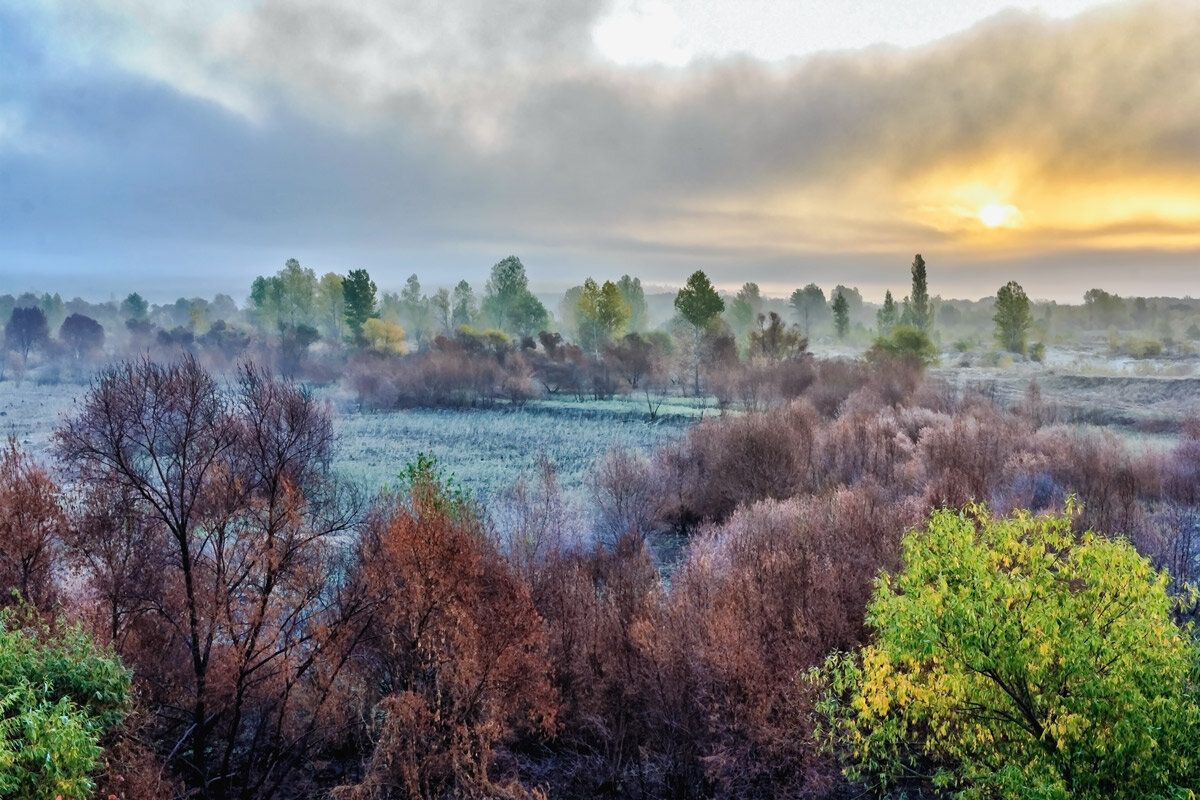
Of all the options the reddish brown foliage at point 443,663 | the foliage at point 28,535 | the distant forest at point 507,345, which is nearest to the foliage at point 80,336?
the distant forest at point 507,345

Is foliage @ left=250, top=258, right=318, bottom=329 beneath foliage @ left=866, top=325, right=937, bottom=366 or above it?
above

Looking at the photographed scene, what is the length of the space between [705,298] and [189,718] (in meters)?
90.2

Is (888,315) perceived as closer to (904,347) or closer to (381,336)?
(904,347)

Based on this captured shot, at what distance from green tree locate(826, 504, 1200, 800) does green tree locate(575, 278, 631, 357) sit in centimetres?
10891

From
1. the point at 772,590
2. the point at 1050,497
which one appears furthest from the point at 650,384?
the point at 772,590

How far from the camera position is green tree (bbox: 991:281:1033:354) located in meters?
118

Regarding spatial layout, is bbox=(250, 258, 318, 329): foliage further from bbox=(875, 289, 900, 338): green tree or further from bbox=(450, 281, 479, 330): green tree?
bbox=(875, 289, 900, 338): green tree

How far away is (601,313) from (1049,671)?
11376 cm

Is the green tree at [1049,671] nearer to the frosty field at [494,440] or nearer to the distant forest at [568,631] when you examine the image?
the distant forest at [568,631]

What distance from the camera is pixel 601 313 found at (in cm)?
12531

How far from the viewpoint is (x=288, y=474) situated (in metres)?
23.6

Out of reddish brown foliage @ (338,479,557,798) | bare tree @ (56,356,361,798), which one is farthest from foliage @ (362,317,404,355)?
reddish brown foliage @ (338,479,557,798)

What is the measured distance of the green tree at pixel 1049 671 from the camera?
41.5 feet

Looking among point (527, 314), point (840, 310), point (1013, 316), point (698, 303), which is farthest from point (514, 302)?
point (1013, 316)
